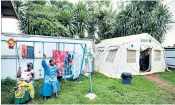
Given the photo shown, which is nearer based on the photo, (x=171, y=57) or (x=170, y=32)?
(x=171, y=57)

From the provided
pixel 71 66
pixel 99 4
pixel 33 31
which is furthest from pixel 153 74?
pixel 99 4

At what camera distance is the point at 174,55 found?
13781 millimetres

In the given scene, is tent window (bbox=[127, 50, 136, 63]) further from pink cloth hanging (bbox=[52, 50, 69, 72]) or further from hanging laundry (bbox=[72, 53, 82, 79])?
pink cloth hanging (bbox=[52, 50, 69, 72])

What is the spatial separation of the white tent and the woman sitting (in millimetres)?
5416

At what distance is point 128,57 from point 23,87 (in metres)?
6.79

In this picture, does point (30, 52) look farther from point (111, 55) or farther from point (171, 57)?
point (171, 57)

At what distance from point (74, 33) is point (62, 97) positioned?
13.2 meters

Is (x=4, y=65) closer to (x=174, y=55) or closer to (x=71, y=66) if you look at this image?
(x=71, y=66)

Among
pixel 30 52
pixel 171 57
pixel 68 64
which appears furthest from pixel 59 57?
pixel 171 57


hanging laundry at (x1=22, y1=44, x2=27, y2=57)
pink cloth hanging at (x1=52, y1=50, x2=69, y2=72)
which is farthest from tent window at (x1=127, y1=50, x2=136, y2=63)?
hanging laundry at (x1=22, y1=44, x2=27, y2=57)

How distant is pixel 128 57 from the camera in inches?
428

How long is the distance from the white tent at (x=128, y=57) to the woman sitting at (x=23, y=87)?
17.8ft

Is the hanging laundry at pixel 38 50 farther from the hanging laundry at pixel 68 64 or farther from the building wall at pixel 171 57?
the building wall at pixel 171 57

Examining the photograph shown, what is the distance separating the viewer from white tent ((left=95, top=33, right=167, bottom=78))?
414 inches
